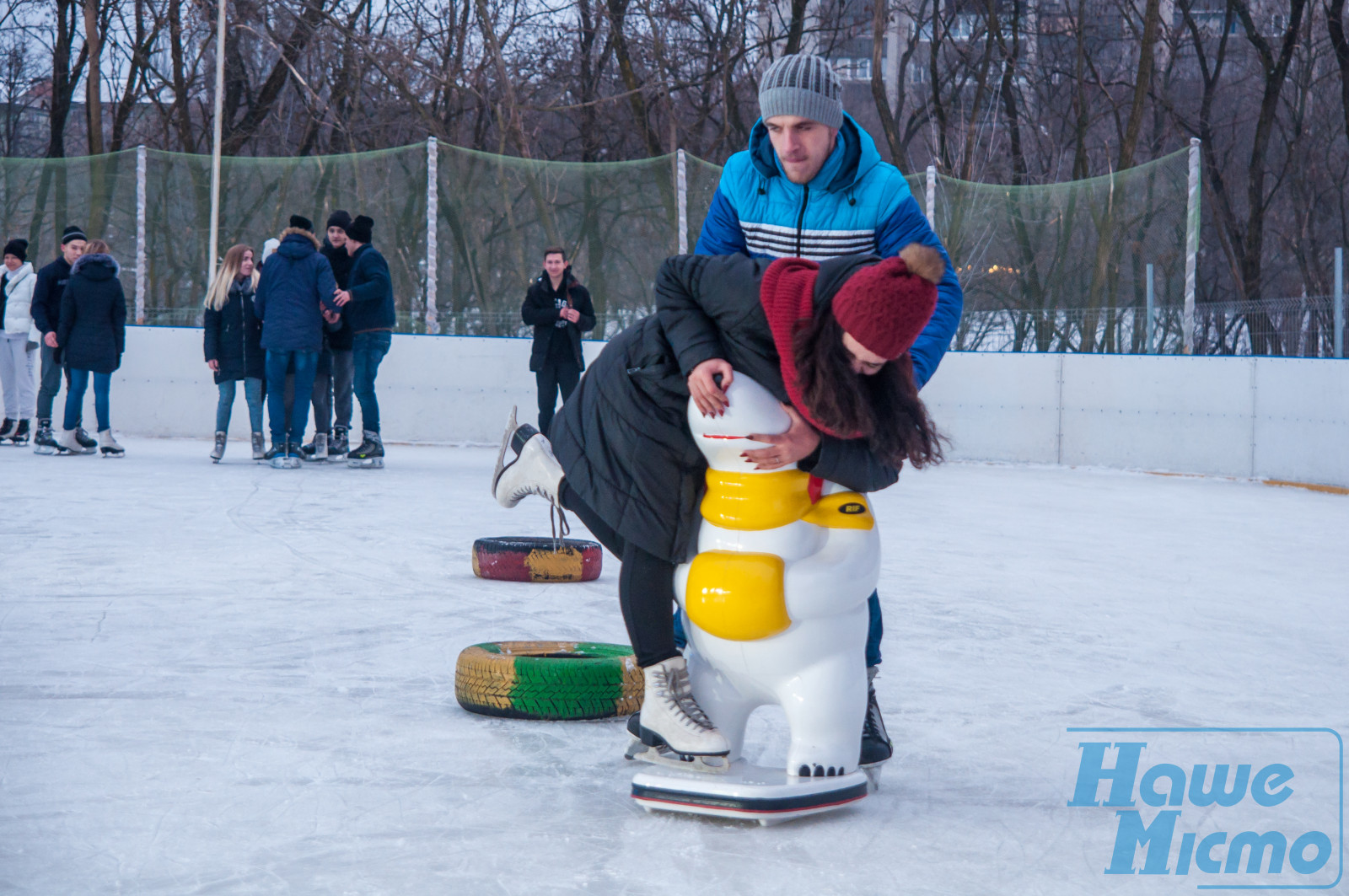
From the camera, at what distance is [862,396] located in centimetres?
182

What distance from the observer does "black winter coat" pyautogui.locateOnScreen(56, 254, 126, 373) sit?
7.85 metres

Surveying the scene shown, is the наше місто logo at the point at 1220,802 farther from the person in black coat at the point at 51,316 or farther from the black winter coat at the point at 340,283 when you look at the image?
the person in black coat at the point at 51,316

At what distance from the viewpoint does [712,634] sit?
1941mm

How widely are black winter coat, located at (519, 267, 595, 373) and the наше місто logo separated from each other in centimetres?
625

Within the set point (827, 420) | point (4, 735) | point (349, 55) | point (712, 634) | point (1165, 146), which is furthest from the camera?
point (1165, 146)

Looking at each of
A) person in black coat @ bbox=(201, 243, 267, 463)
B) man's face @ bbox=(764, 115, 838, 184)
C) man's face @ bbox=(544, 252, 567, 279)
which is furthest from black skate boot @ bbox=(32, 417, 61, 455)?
man's face @ bbox=(764, 115, 838, 184)

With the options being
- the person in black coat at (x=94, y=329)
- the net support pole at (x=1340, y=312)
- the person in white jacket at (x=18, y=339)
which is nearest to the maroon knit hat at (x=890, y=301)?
the person in black coat at (x=94, y=329)

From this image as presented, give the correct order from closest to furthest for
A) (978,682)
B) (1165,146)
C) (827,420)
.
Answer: (827,420), (978,682), (1165,146)

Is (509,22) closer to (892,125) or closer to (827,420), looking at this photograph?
(892,125)

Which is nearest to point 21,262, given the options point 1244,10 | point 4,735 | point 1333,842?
point 4,735

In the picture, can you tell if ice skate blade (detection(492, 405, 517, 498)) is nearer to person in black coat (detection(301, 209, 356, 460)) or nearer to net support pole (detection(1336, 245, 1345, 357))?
person in black coat (detection(301, 209, 356, 460))

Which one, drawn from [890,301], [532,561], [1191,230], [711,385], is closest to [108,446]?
[532,561]

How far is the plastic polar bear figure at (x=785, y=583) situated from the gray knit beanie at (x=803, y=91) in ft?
1.60

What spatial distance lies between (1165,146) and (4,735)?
74.5 feet
